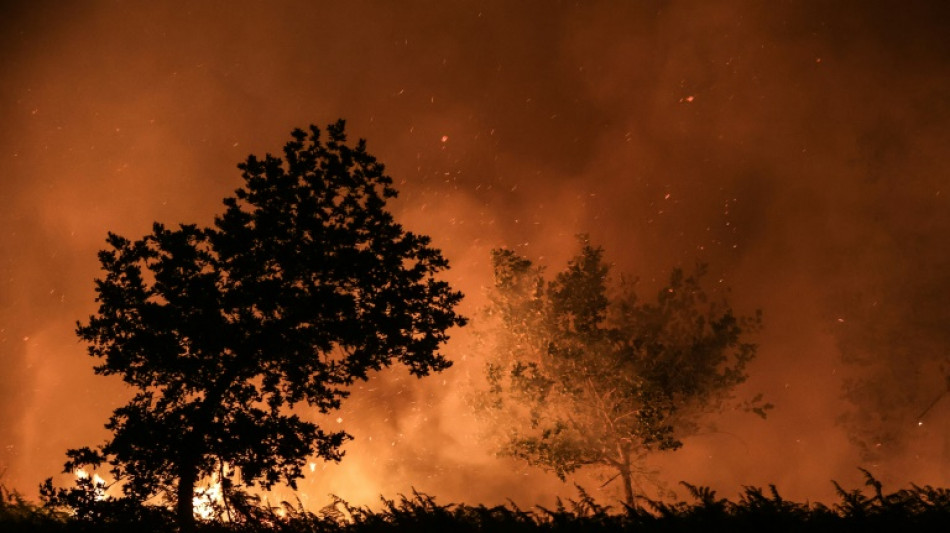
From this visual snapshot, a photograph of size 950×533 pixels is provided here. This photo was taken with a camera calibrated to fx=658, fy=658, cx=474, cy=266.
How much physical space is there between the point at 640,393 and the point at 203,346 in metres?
14.8

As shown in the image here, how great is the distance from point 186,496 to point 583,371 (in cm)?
1459

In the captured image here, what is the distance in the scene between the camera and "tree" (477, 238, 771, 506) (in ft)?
76.2

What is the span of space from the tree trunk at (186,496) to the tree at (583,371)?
41.6 feet

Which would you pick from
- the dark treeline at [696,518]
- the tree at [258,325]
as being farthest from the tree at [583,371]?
the dark treeline at [696,518]

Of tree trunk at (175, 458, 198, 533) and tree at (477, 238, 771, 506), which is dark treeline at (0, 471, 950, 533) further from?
tree at (477, 238, 771, 506)

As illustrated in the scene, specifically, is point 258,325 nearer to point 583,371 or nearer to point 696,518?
point 696,518

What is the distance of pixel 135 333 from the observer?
13.2 meters

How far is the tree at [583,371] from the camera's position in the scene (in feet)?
76.2

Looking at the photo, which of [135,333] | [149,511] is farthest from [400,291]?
[149,511]

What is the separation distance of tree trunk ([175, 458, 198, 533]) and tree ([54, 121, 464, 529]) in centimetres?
3

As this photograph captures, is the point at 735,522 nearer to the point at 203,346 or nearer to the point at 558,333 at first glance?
the point at 203,346

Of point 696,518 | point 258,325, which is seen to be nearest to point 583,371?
point 258,325

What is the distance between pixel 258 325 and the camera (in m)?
13.5

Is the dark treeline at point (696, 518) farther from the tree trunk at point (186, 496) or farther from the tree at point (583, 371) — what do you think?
the tree at point (583, 371)
